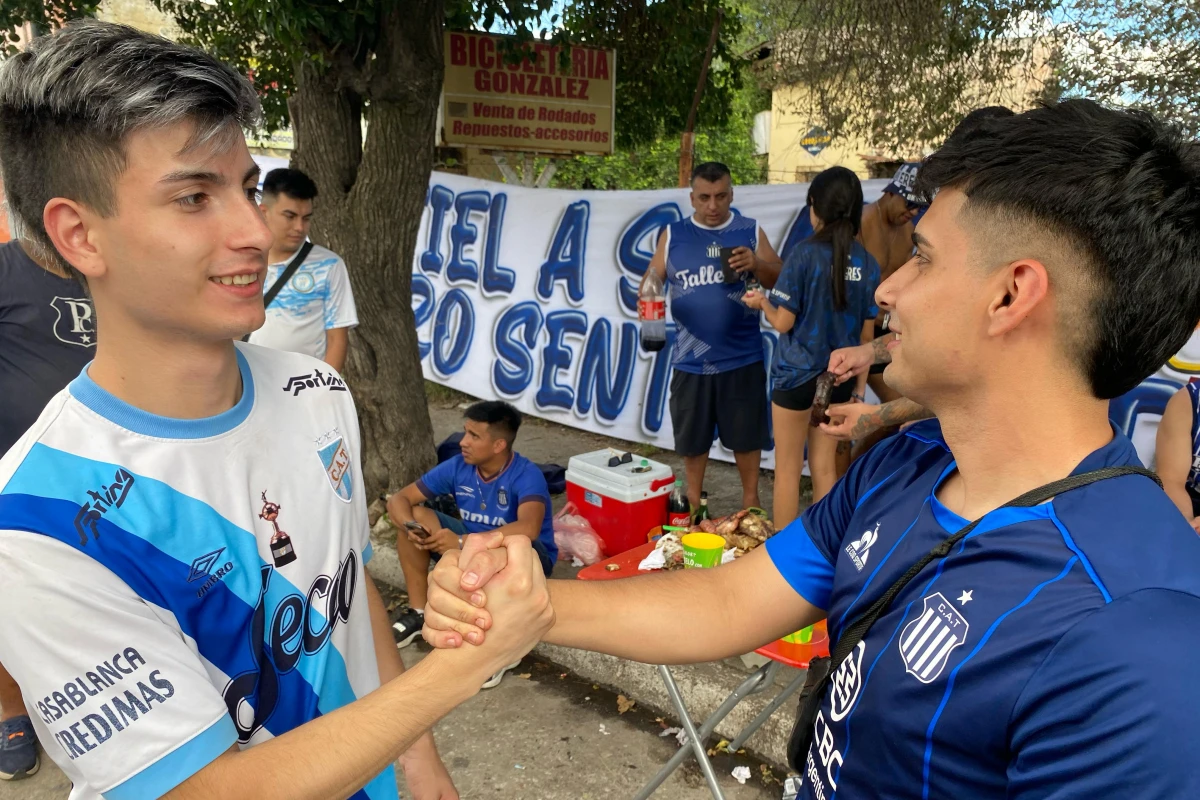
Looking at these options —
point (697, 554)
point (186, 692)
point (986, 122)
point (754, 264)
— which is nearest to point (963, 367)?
point (986, 122)

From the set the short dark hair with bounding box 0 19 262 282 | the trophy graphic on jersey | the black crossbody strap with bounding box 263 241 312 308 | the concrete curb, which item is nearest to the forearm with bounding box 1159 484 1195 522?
the concrete curb

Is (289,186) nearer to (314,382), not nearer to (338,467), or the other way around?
(314,382)

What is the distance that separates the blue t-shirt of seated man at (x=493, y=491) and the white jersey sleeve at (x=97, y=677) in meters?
3.07

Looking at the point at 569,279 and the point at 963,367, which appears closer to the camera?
the point at 963,367

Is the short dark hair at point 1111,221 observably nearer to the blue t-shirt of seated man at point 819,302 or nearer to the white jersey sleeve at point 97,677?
the white jersey sleeve at point 97,677

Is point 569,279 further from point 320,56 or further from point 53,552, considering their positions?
point 53,552

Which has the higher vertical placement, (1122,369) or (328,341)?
(1122,369)

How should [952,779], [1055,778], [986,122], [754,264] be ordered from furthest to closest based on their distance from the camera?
[754,264], [986,122], [952,779], [1055,778]

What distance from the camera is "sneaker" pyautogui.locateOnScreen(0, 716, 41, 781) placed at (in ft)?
10.8

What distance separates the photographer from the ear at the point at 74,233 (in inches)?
49.7

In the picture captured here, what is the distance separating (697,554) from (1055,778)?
2.06 metres

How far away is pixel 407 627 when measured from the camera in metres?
4.34

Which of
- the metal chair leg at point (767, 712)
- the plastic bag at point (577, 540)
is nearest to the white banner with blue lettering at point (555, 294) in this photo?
the plastic bag at point (577, 540)

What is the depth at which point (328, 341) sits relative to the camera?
4523 mm
